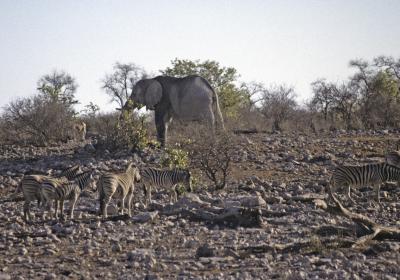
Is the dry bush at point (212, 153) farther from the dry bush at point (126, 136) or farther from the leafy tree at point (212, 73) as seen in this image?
the leafy tree at point (212, 73)

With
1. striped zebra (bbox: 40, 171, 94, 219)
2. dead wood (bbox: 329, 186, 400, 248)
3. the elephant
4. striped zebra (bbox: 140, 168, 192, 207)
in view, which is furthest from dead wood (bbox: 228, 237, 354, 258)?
the elephant

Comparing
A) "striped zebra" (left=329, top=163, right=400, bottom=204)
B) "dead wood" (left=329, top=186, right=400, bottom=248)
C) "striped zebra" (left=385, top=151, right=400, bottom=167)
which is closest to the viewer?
"dead wood" (left=329, top=186, right=400, bottom=248)

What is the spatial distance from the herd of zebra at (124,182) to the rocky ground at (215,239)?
0.40 meters

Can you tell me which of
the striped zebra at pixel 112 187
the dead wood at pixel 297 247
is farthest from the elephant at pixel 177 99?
the dead wood at pixel 297 247

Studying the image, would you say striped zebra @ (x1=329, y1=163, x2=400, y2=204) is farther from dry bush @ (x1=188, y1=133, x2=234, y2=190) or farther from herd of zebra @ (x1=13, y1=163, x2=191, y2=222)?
herd of zebra @ (x1=13, y1=163, x2=191, y2=222)

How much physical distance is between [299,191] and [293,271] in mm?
8226

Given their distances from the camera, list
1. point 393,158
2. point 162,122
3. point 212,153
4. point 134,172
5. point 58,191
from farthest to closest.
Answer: point 162,122 → point 393,158 → point 212,153 → point 134,172 → point 58,191

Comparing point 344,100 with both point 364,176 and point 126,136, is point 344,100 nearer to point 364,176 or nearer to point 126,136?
point 126,136

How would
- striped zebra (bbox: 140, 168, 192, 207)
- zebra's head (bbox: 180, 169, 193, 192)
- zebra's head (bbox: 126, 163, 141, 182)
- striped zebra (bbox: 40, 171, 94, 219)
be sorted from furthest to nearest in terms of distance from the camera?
zebra's head (bbox: 180, 169, 193, 192) < striped zebra (bbox: 140, 168, 192, 207) < zebra's head (bbox: 126, 163, 141, 182) < striped zebra (bbox: 40, 171, 94, 219)

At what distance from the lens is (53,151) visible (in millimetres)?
25984

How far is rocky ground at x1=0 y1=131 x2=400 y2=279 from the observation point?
9.15 meters

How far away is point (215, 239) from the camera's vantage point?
37.7ft

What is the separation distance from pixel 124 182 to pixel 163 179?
6.71ft

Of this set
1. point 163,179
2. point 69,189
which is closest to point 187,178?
point 163,179
